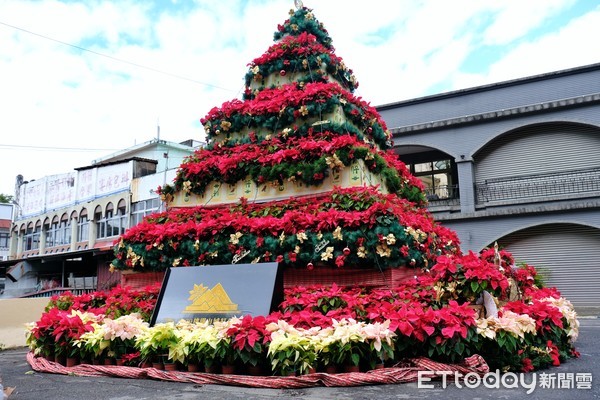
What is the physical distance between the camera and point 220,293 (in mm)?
7043

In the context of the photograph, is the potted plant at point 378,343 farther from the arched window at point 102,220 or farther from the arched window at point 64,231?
the arched window at point 64,231

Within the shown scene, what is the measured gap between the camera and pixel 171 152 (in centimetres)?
3628

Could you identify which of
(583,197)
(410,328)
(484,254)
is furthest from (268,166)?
(583,197)

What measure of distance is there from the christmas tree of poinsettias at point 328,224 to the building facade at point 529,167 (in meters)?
11.7

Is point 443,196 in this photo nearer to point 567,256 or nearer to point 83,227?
point 567,256

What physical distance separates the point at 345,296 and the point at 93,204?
31.1 meters

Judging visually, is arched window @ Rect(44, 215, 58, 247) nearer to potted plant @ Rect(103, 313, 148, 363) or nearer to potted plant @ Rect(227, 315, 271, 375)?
potted plant @ Rect(103, 313, 148, 363)

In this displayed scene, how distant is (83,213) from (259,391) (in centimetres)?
3340

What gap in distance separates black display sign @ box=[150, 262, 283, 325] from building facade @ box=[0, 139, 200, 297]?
68.4 feet

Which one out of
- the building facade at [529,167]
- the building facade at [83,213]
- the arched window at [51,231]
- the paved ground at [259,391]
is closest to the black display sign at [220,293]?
the paved ground at [259,391]

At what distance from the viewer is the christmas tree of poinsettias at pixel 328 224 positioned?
5730 mm

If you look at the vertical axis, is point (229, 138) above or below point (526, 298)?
above

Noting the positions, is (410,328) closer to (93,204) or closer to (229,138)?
(229,138)

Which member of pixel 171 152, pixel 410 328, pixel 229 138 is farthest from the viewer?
pixel 171 152
